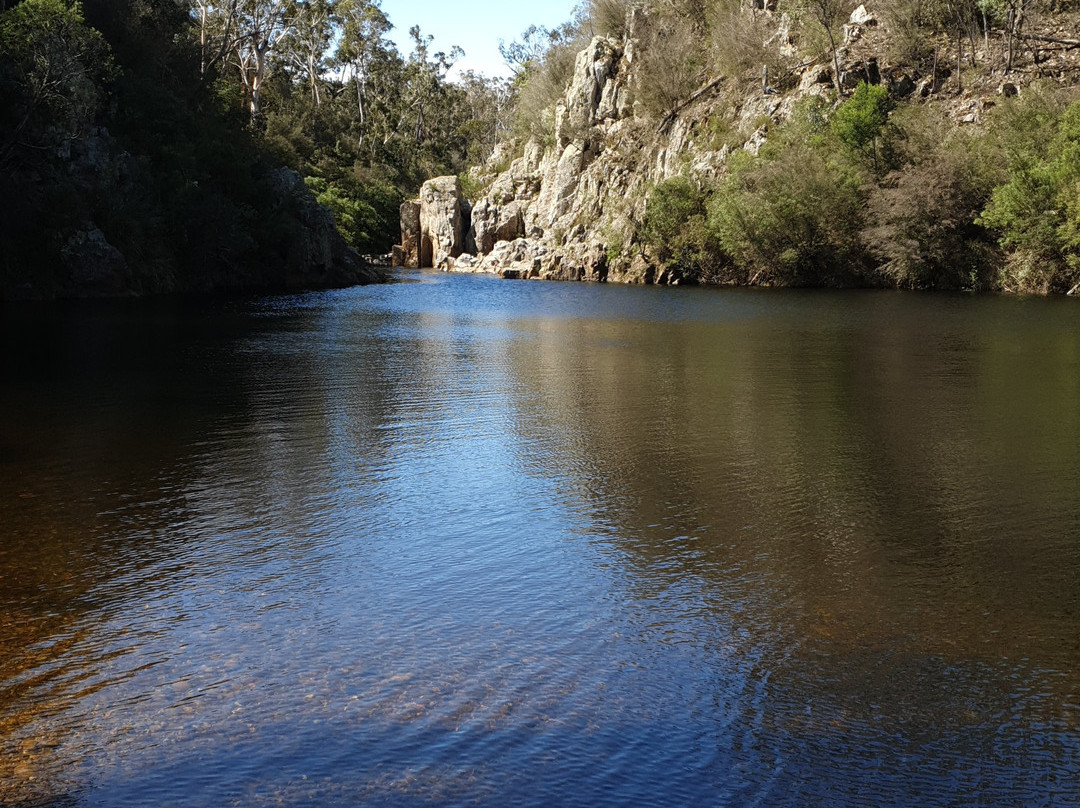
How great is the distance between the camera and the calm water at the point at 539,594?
19.6 feet

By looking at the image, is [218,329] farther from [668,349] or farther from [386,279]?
[386,279]

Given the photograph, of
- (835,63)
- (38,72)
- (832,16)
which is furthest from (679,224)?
(38,72)

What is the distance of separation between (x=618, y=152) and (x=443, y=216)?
21289 millimetres

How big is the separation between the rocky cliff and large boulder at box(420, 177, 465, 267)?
5.2 inches

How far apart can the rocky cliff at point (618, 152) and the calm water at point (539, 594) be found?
55372 mm

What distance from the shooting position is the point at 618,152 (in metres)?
88.9

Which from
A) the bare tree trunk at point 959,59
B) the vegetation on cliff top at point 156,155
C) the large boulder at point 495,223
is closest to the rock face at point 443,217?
the large boulder at point 495,223

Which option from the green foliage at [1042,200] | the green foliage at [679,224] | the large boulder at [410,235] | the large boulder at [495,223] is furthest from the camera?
the large boulder at [410,235]

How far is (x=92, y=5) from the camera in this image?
53.0 meters

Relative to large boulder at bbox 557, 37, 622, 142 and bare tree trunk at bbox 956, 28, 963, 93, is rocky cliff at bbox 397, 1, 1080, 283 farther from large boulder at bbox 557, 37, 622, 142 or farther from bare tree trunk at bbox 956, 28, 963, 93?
bare tree trunk at bbox 956, 28, 963, 93

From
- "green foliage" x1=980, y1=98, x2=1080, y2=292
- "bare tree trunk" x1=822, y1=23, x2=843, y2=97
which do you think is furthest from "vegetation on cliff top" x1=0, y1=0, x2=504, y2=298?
"green foliage" x1=980, y1=98, x2=1080, y2=292

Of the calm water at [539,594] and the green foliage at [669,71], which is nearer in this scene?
the calm water at [539,594]

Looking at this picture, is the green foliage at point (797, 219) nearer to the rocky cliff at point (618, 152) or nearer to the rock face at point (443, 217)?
the rocky cliff at point (618, 152)

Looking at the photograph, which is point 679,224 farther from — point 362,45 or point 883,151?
point 362,45
